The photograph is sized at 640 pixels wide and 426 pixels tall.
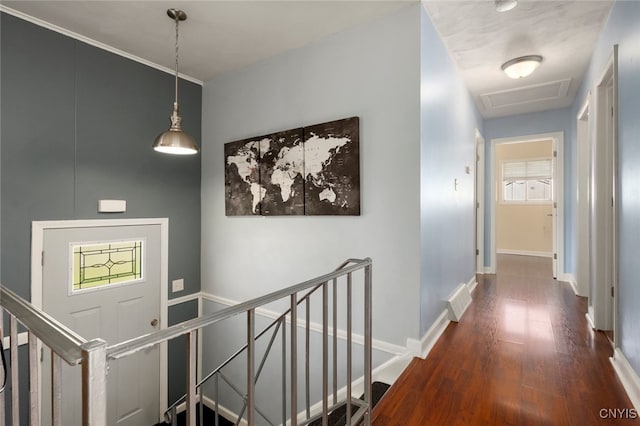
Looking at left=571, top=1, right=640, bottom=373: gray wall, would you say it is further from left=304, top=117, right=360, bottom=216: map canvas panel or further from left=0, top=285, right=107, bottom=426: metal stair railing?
left=0, top=285, right=107, bottom=426: metal stair railing

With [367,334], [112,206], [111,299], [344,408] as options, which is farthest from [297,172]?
[111,299]

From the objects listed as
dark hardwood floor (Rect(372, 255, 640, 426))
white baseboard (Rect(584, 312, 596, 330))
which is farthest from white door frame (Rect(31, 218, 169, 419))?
white baseboard (Rect(584, 312, 596, 330))

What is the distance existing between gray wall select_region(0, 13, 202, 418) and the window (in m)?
6.77

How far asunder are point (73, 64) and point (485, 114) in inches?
207

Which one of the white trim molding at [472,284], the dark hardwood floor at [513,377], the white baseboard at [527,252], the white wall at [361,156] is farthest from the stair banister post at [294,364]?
the white baseboard at [527,252]

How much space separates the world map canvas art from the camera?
2592mm

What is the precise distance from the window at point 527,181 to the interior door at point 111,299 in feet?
23.6

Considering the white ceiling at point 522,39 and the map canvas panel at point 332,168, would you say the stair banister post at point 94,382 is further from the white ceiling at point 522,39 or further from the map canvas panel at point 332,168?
the white ceiling at point 522,39

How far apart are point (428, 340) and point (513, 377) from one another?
23.1 inches

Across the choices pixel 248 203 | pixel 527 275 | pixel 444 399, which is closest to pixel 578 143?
pixel 527 275

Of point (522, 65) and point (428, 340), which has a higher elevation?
point (522, 65)

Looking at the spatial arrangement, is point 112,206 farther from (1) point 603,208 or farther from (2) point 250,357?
(1) point 603,208

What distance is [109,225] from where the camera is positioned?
9.70ft

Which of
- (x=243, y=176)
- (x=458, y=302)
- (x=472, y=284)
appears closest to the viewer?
(x=458, y=302)
